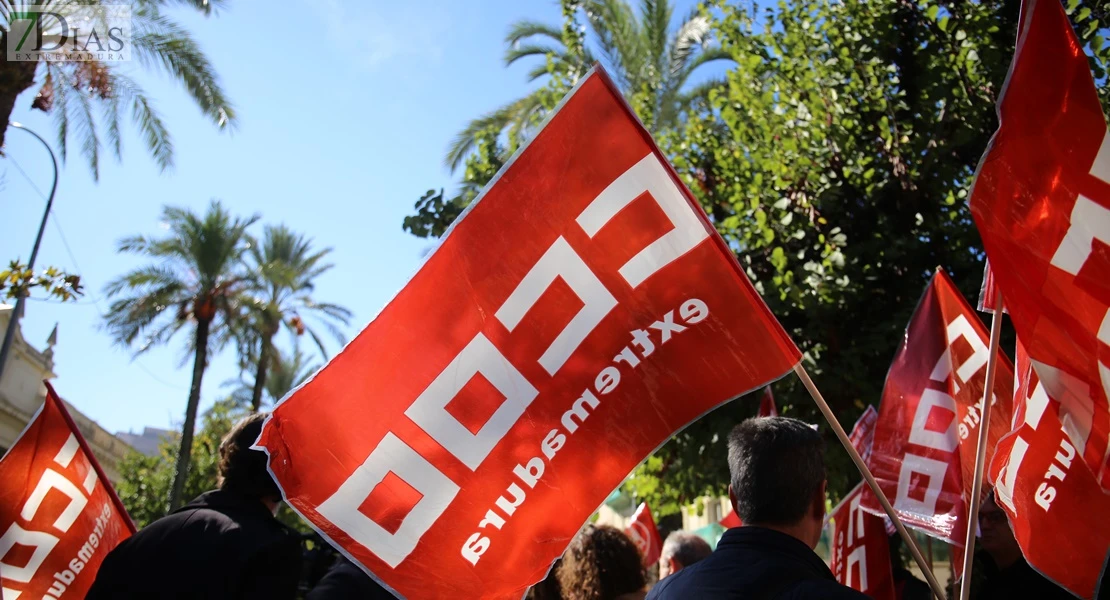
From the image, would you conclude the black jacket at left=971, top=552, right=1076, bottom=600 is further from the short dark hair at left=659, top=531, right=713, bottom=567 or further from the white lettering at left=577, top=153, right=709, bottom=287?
the white lettering at left=577, top=153, right=709, bottom=287

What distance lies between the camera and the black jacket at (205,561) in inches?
110

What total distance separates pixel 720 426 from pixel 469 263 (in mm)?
5108

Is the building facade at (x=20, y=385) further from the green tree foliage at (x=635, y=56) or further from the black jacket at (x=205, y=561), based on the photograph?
the black jacket at (x=205, y=561)

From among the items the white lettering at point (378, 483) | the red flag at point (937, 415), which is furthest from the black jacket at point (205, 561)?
the red flag at point (937, 415)

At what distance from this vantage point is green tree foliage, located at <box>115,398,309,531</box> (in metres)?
25.9

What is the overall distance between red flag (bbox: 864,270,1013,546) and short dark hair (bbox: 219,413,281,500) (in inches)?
111

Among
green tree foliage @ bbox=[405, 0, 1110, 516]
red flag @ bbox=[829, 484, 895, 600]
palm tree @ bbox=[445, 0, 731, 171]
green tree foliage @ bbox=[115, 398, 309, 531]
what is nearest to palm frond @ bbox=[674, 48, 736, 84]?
palm tree @ bbox=[445, 0, 731, 171]

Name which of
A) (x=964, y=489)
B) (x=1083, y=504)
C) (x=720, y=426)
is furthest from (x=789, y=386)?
(x=1083, y=504)

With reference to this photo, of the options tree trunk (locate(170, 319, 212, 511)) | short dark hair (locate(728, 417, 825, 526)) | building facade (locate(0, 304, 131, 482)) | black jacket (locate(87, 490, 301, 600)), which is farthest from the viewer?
tree trunk (locate(170, 319, 212, 511))

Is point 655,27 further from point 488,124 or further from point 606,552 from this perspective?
point 606,552

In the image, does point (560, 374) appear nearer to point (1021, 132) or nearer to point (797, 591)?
point (797, 591)

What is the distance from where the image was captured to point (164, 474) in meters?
28.3

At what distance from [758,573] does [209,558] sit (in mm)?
1700

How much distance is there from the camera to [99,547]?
4.31 meters
